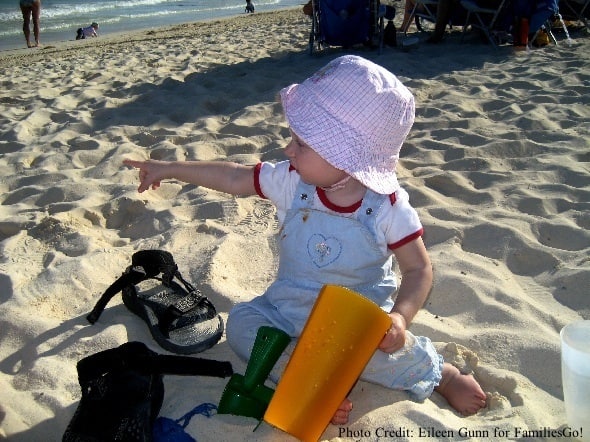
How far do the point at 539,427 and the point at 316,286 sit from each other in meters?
0.69

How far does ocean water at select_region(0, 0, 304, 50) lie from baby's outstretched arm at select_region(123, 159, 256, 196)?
9.25 m

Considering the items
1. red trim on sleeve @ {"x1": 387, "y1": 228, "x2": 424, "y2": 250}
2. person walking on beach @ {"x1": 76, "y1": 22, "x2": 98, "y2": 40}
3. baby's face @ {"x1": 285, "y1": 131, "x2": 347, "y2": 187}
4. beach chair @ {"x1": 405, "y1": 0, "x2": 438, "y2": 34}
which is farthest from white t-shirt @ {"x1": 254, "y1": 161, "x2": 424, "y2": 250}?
person walking on beach @ {"x1": 76, "y1": 22, "x2": 98, "y2": 40}

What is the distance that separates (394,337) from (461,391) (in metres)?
0.35

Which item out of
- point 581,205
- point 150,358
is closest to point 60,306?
point 150,358

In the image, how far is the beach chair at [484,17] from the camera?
5.89 metres

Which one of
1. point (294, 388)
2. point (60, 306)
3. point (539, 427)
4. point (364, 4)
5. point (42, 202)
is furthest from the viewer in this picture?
point (364, 4)

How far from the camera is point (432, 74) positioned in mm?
4754

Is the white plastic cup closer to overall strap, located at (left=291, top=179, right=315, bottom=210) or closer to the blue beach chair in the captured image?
overall strap, located at (left=291, top=179, right=315, bottom=210)

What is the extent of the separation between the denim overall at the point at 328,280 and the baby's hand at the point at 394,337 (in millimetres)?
178

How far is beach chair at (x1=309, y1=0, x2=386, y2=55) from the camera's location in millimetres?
5871

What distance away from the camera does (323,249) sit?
1623mm

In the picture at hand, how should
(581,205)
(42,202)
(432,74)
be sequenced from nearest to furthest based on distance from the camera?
1. (581,205)
2. (42,202)
3. (432,74)

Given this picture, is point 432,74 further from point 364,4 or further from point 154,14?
point 154,14

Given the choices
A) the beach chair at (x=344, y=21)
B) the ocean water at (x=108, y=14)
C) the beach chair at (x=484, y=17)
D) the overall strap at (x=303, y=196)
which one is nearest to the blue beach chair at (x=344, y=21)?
the beach chair at (x=344, y=21)
